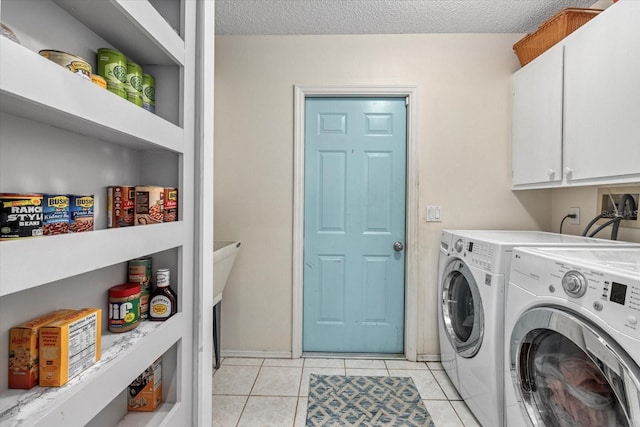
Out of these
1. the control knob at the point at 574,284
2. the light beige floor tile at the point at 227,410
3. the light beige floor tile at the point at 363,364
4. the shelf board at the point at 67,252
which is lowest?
the light beige floor tile at the point at 227,410

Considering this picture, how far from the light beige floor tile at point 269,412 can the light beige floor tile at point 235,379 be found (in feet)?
0.43

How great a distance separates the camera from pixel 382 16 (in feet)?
7.12

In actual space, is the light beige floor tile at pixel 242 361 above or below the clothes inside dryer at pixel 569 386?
below

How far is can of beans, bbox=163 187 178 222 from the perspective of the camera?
1.03 metres

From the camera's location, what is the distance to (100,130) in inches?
31.7

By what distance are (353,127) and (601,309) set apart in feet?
6.05

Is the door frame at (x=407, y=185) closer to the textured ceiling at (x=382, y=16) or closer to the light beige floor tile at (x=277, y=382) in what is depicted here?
the light beige floor tile at (x=277, y=382)

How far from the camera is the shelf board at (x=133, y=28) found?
796 mm

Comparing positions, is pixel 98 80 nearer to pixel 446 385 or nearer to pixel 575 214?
pixel 446 385

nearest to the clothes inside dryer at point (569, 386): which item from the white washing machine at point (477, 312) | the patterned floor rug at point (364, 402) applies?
the white washing machine at point (477, 312)

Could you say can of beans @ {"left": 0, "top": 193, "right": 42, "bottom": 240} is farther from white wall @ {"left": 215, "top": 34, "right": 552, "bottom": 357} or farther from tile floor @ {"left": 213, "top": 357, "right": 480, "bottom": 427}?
white wall @ {"left": 215, "top": 34, "right": 552, "bottom": 357}

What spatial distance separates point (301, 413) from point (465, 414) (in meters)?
0.90

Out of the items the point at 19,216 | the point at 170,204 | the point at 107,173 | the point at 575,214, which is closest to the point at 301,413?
the point at 170,204

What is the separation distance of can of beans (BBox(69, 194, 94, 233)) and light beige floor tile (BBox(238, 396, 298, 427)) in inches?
56.4
